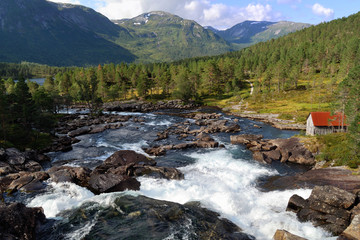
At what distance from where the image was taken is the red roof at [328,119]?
187 feet

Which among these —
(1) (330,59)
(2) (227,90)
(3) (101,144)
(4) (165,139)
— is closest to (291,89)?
(2) (227,90)

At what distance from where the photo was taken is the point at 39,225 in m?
23.2

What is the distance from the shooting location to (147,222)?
23.6m

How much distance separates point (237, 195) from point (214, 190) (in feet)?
11.6

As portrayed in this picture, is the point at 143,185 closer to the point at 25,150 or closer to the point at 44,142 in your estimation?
the point at 25,150

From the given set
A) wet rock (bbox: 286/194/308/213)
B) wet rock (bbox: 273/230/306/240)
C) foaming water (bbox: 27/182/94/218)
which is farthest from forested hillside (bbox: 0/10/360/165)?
wet rock (bbox: 273/230/306/240)

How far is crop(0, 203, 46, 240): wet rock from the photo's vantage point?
67.4ft

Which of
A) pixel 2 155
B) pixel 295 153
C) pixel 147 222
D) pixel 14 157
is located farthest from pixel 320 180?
pixel 2 155

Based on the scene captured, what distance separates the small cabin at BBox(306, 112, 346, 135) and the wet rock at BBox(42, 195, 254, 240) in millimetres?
47880

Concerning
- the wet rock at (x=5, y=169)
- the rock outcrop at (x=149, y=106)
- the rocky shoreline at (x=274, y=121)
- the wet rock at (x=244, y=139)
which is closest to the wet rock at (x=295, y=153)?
the wet rock at (x=244, y=139)

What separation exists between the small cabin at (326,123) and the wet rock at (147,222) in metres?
47.9

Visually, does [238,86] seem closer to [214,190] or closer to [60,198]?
[214,190]

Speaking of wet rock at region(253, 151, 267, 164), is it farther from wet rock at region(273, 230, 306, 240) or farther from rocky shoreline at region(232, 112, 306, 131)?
rocky shoreline at region(232, 112, 306, 131)

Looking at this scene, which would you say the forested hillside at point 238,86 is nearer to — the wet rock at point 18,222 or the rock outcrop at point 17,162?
the rock outcrop at point 17,162
